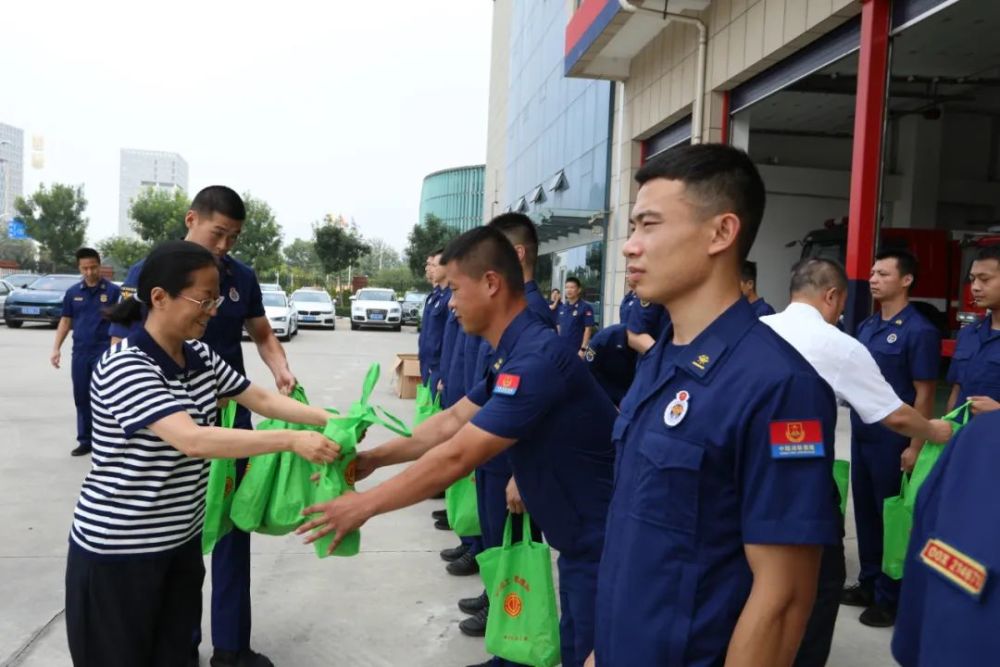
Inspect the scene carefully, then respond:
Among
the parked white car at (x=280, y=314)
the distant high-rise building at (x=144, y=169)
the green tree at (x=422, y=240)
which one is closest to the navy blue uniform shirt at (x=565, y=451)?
the parked white car at (x=280, y=314)

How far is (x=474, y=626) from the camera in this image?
12.0 ft

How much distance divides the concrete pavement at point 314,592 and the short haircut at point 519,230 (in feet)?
6.27

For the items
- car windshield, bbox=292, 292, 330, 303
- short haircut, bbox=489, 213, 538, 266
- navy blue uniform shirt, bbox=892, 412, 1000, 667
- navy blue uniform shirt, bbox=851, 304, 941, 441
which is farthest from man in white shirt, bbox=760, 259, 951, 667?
car windshield, bbox=292, 292, 330, 303

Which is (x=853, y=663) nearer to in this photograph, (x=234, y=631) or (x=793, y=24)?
(x=234, y=631)

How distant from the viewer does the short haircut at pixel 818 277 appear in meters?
3.42

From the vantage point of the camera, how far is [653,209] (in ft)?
4.93

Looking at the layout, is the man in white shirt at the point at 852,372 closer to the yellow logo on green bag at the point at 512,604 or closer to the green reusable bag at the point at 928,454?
the green reusable bag at the point at 928,454

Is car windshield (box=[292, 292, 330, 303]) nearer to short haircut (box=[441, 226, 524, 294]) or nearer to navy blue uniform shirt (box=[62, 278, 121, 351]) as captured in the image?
navy blue uniform shirt (box=[62, 278, 121, 351])

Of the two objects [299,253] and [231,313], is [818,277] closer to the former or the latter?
[231,313]

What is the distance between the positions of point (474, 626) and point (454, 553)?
1.09 meters

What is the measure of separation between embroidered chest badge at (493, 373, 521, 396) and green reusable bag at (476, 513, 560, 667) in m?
0.72

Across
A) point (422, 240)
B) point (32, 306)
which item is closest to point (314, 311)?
point (32, 306)

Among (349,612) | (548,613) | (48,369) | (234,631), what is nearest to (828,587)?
(548,613)

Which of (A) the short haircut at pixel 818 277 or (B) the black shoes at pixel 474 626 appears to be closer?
(A) the short haircut at pixel 818 277
